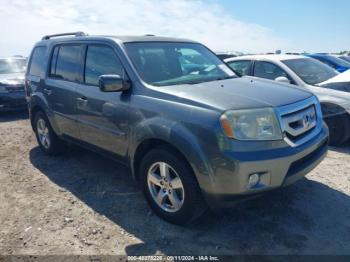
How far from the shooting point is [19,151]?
6031 mm

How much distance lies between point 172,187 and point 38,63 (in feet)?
11.6

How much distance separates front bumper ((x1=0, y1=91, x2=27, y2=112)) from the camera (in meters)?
8.98

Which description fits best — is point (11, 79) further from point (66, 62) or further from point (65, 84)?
point (65, 84)

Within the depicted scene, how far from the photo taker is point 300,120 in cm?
320

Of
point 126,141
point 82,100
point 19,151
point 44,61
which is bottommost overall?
point 19,151

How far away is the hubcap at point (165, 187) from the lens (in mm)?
3238

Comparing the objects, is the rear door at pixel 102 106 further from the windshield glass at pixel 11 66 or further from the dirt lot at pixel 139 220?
the windshield glass at pixel 11 66

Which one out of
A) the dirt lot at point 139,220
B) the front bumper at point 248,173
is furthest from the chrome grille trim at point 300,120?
the dirt lot at point 139,220

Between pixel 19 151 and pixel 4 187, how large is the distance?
1.69 metres

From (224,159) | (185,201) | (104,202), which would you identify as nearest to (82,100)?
(104,202)

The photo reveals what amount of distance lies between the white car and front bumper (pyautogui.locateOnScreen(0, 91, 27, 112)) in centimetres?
578

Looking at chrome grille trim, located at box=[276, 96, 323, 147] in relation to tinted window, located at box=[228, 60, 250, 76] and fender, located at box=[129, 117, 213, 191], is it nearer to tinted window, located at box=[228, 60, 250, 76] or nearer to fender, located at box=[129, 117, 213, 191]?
fender, located at box=[129, 117, 213, 191]

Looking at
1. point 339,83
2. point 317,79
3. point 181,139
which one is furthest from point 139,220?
point 317,79

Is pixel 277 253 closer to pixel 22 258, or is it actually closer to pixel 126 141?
pixel 126 141
